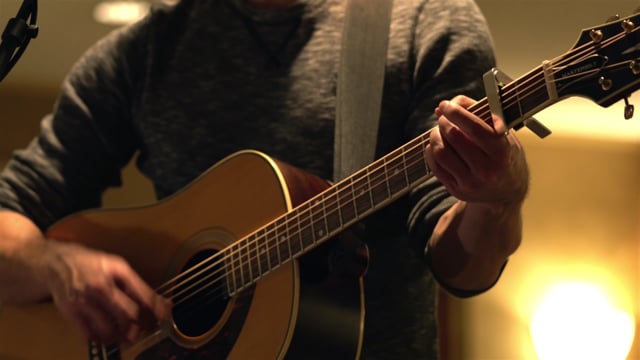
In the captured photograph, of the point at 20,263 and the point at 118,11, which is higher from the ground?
the point at 20,263

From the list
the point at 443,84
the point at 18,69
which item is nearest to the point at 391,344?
the point at 443,84

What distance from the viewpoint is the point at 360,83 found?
1018 mm

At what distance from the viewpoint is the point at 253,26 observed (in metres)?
1.14

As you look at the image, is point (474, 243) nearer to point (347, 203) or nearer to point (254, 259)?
point (347, 203)

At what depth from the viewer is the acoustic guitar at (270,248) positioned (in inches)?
32.0

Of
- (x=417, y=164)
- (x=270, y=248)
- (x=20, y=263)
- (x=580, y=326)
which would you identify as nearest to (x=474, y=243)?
(x=417, y=164)

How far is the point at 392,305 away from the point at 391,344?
5 centimetres

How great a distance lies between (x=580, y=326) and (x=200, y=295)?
10.2 ft

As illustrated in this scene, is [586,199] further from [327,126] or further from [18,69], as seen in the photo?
[327,126]

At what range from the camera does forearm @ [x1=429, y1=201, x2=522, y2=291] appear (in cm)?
85

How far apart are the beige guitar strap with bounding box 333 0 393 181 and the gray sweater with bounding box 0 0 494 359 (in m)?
0.02

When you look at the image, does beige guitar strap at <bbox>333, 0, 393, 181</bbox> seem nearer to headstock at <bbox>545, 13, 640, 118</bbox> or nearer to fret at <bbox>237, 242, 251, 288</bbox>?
fret at <bbox>237, 242, 251, 288</bbox>

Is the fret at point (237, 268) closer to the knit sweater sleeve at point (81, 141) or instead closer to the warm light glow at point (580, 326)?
the knit sweater sleeve at point (81, 141)

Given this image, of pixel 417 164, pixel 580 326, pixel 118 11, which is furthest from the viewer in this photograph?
pixel 580 326
